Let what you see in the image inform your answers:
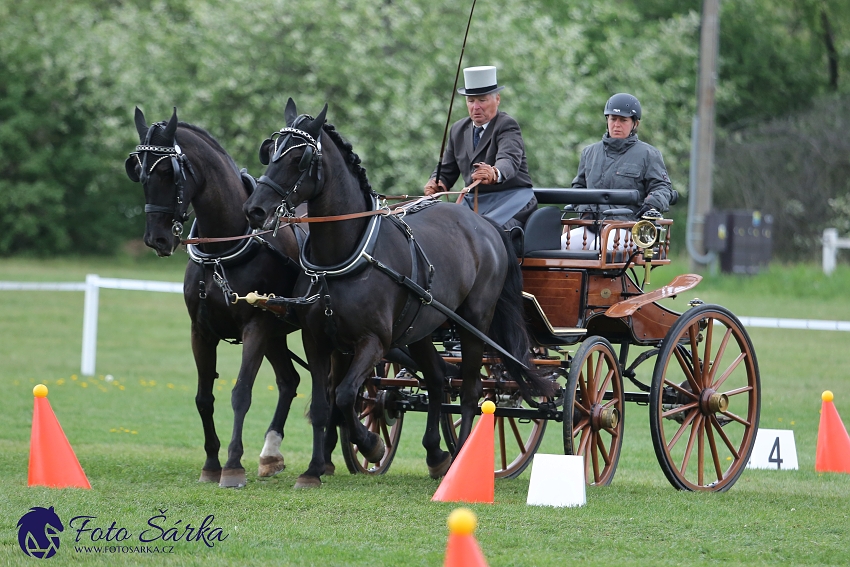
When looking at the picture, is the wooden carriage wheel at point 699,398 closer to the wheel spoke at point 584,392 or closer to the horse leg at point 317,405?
the wheel spoke at point 584,392

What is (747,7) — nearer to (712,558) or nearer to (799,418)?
(799,418)

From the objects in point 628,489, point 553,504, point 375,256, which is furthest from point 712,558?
point 375,256

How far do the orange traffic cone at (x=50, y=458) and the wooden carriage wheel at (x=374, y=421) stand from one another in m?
1.81

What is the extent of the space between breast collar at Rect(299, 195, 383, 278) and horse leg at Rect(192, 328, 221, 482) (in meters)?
0.90

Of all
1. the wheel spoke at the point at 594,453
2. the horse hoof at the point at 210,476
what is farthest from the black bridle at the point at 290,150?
the wheel spoke at the point at 594,453

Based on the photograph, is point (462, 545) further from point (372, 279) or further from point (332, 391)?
point (332, 391)

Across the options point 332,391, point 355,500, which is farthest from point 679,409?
point 355,500

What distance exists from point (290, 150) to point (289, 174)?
128mm

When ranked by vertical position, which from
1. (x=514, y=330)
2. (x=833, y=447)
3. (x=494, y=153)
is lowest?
(x=833, y=447)

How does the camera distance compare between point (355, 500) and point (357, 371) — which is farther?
point (357, 371)

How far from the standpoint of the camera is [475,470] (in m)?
6.30

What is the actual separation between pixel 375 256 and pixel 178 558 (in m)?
2.21

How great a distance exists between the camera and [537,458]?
6320 mm

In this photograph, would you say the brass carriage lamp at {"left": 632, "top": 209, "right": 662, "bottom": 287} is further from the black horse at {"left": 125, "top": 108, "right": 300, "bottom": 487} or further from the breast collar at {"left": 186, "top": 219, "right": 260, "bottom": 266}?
the breast collar at {"left": 186, "top": 219, "right": 260, "bottom": 266}
